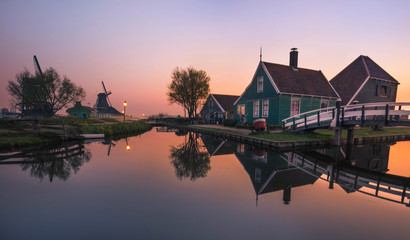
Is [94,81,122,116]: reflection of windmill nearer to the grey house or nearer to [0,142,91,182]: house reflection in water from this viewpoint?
the grey house

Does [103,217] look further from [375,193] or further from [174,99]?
[174,99]

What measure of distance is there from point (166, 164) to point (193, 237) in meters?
5.46

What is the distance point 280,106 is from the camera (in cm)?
1938

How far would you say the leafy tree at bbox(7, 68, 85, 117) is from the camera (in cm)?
3045

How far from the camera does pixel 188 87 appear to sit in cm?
3688

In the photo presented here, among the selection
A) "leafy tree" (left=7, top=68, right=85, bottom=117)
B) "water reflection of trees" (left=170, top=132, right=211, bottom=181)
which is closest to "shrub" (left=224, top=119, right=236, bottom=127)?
"water reflection of trees" (left=170, top=132, right=211, bottom=181)

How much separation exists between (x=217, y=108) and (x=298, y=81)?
16.8 m

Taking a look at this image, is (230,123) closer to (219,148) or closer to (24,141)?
(219,148)

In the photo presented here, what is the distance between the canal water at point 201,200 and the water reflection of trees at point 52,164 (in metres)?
0.04

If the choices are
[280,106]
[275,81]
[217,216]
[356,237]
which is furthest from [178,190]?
[275,81]

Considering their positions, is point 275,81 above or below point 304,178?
above

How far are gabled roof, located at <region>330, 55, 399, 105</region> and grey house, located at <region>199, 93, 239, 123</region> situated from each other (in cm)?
1780

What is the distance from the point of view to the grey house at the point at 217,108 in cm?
3425

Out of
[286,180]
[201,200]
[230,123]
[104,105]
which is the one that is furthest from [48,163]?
[104,105]
